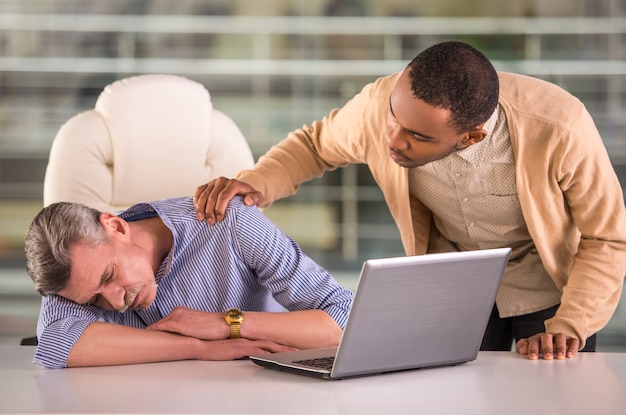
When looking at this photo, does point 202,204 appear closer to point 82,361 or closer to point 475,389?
point 82,361

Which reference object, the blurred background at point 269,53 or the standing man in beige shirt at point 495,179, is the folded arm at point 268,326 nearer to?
the standing man in beige shirt at point 495,179

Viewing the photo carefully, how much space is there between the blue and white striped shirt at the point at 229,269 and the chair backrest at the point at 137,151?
479 millimetres

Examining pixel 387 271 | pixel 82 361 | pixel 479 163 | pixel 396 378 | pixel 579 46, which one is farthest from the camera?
pixel 579 46

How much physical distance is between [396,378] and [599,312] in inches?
21.5

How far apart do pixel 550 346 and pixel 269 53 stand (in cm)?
299

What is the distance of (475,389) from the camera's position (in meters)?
1.41

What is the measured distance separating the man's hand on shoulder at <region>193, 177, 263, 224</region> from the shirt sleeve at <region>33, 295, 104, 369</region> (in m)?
0.27

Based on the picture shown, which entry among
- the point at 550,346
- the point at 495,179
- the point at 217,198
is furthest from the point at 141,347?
the point at 495,179

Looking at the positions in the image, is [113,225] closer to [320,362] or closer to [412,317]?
[320,362]

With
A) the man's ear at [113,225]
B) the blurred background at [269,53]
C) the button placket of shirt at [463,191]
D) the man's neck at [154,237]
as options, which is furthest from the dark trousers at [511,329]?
the blurred background at [269,53]

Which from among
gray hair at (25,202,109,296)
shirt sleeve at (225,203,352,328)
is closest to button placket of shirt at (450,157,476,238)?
shirt sleeve at (225,203,352,328)

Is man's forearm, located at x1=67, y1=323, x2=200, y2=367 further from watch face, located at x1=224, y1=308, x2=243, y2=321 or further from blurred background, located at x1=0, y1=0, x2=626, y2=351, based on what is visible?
blurred background, located at x1=0, y1=0, x2=626, y2=351

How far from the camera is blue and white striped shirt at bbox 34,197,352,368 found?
184cm

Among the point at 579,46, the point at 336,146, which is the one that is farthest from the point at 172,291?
the point at 579,46
